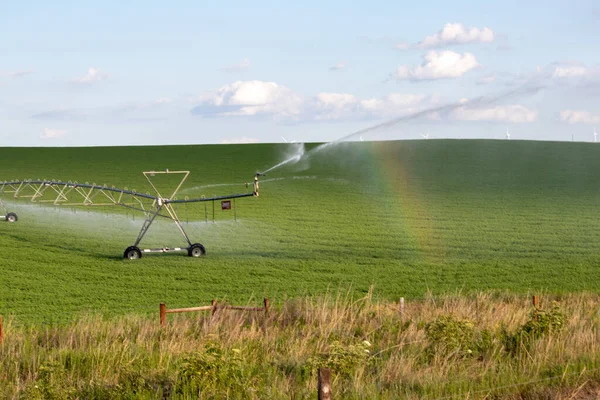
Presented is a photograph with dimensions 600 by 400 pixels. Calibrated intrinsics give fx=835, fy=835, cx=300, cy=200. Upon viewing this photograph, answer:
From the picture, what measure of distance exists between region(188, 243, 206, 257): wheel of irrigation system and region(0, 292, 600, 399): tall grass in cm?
1532

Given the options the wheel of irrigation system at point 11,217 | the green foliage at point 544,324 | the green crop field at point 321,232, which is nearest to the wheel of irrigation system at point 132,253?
the green crop field at point 321,232

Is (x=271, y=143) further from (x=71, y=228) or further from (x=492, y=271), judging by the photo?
(x=492, y=271)

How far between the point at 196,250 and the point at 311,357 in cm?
2032

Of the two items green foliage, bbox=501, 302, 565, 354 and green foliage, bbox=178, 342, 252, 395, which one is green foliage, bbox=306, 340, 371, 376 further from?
green foliage, bbox=501, 302, 565, 354

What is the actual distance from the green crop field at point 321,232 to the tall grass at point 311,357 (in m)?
7.29

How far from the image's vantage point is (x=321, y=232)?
3728 cm

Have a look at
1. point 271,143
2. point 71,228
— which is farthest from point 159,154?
point 71,228

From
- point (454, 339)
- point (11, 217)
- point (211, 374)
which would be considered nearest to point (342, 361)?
point (211, 374)

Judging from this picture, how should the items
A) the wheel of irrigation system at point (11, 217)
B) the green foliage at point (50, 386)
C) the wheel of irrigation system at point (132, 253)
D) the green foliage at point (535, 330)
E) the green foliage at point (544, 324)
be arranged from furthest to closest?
the wheel of irrigation system at point (11, 217)
the wheel of irrigation system at point (132, 253)
the green foliage at point (544, 324)
the green foliage at point (535, 330)
the green foliage at point (50, 386)

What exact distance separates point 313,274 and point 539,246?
1138 centimetres

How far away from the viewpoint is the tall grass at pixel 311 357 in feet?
31.4

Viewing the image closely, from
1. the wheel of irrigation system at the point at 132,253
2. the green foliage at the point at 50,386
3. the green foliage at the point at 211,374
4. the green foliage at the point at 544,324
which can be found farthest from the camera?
the wheel of irrigation system at the point at 132,253

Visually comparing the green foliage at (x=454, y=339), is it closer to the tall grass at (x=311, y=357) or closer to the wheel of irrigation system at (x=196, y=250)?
the tall grass at (x=311, y=357)

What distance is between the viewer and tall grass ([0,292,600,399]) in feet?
31.4
